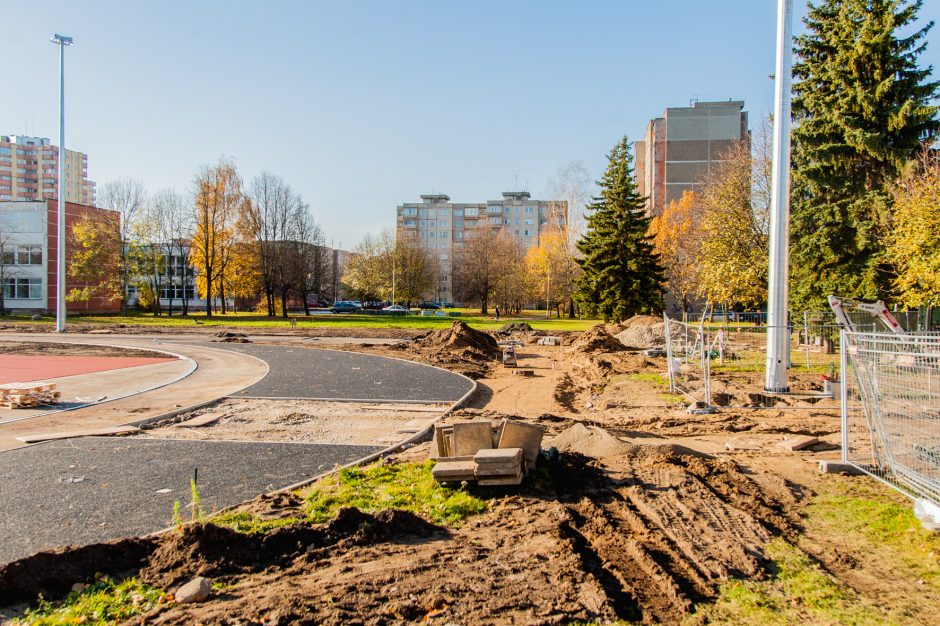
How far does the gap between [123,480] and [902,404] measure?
9162mm

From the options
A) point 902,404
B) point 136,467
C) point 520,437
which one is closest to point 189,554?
point 520,437

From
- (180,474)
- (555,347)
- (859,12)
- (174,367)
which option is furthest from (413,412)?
(859,12)

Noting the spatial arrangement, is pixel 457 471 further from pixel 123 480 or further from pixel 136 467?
pixel 136 467

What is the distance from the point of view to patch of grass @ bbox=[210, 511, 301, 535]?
581cm

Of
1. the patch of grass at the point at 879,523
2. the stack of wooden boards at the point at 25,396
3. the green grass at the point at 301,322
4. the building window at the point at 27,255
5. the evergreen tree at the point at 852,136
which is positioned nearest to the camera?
the patch of grass at the point at 879,523

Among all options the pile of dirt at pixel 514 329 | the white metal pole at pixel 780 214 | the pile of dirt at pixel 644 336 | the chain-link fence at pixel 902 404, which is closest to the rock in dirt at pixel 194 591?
the chain-link fence at pixel 902 404

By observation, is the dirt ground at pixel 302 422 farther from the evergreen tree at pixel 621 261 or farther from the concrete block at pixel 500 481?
the evergreen tree at pixel 621 261

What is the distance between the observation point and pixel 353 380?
17.2 metres

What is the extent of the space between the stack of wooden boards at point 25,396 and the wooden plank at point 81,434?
10.2ft

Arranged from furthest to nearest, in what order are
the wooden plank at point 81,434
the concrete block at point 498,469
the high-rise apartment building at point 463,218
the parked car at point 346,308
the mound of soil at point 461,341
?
the high-rise apartment building at point 463,218 < the parked car at point 346,308 < the mound of soil at point 461,341 < the wooden plank at point 81,434 < the concrete block at point 498,469

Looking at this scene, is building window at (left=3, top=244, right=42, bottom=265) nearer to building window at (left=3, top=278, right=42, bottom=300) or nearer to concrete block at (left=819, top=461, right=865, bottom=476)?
building window at (left=3, top=278, right=42, bottom=300)

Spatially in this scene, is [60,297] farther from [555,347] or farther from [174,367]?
[555,347]

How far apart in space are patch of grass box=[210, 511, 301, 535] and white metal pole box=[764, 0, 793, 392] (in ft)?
38.9

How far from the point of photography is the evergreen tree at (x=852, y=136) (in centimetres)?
2311
